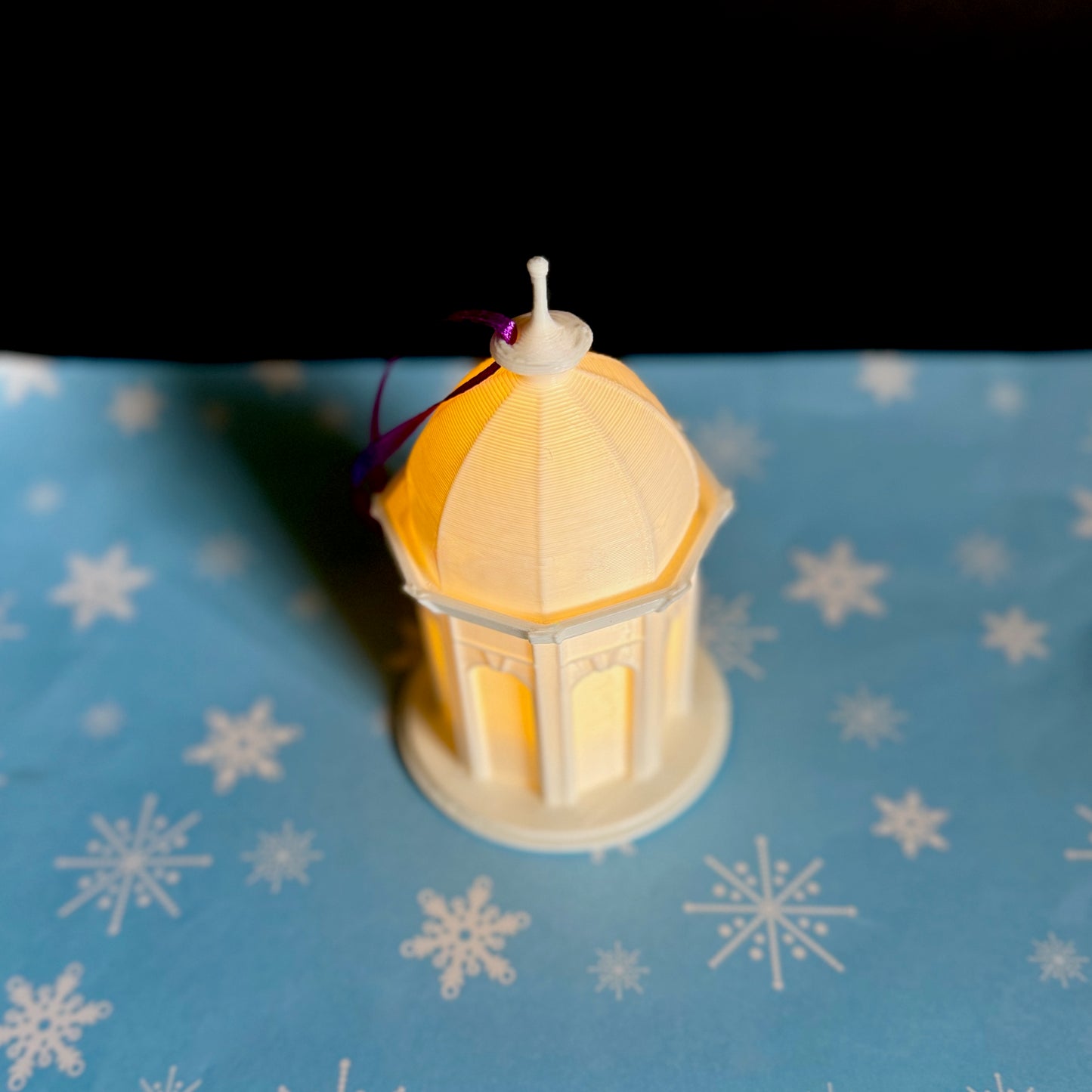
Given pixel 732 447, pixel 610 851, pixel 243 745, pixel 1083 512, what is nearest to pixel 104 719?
pixel 243 745

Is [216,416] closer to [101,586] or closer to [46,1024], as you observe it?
[101,586]

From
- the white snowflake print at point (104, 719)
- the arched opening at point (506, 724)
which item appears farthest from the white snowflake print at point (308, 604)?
the arched opening at point (506, 724)

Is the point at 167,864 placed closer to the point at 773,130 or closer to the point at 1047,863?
the point at 1047,863

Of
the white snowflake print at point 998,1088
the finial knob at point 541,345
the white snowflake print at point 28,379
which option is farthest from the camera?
the white snowflake print at point 28,379

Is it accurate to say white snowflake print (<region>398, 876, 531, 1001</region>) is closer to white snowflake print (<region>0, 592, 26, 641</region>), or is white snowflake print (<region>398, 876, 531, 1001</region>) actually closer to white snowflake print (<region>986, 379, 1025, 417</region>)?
white snowflake print (<region>0, 592, 26, 641</region>)

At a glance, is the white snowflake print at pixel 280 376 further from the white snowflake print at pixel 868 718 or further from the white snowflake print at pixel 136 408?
the white snowflake print at pixel 868 718

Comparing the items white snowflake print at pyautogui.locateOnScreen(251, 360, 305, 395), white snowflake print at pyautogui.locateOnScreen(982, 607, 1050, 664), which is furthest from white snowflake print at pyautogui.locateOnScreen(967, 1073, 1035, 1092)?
white snowflake print at pyautogui.locateOnScreen(251, 360, 305, 395)

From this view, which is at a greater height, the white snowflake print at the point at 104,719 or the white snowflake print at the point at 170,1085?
the white snowflake print at the point at 104,719
